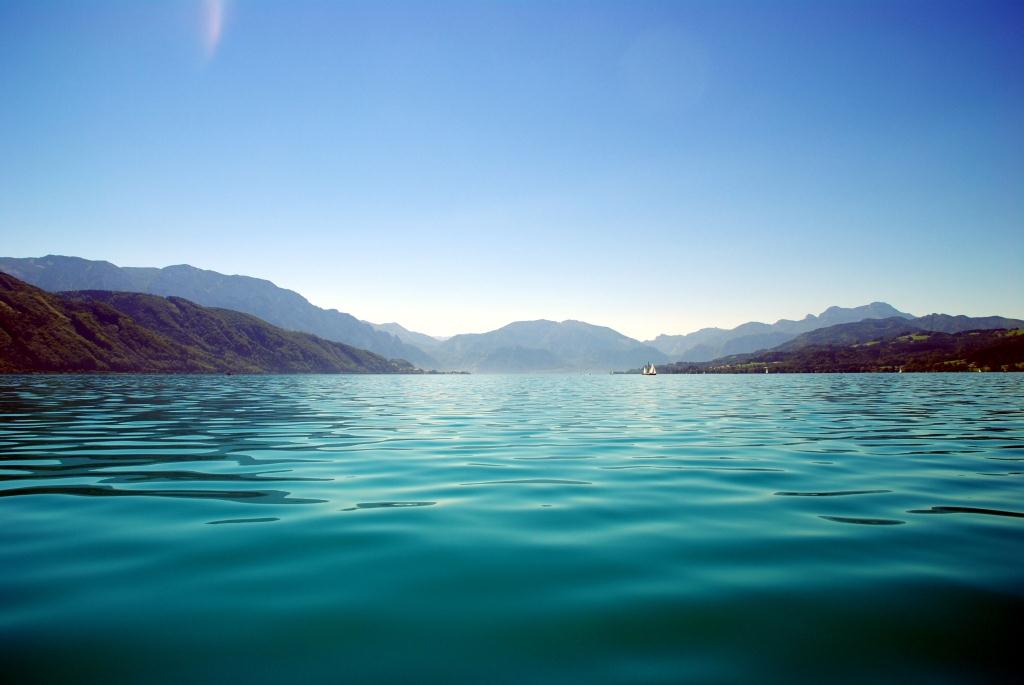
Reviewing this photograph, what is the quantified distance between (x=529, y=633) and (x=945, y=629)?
13.0 feet

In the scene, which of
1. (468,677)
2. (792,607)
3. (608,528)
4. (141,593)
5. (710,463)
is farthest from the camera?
(710,463)

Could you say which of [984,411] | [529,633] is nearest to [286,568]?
[529,633]

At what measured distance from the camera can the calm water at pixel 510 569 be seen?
4648 mm

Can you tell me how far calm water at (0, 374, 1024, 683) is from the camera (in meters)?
4.65

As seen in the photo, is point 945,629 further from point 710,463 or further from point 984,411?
point 984,411

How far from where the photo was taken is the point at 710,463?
1558 cm

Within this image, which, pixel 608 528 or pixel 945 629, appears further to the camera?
pixel 608 528

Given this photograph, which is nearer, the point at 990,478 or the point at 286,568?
the point at 286,568

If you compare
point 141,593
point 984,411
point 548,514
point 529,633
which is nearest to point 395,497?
point 548,514

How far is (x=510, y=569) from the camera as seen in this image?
6977 mm

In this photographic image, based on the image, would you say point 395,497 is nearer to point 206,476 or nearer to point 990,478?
point 206,476

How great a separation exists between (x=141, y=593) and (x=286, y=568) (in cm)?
153

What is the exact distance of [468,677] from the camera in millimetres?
4332

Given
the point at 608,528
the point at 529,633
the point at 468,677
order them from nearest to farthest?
the point at 468,677, the point at 529,633, the point at 608,528
